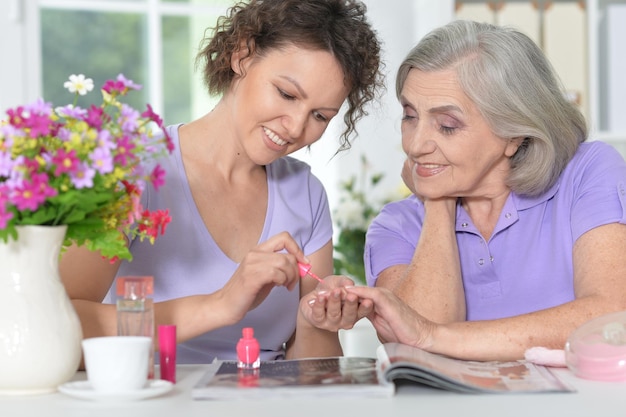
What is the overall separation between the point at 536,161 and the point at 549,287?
0.85 ft

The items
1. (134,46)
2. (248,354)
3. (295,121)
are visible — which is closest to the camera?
(248,354)

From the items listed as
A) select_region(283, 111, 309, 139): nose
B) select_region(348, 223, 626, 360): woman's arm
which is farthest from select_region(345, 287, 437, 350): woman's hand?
select_region(283, 111, 309, 139): nose

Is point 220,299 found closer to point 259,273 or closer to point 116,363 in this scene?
point 259,273

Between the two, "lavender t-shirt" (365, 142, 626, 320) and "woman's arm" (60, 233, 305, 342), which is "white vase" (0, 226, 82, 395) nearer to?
"woman's arm" (60, 233, 305, 342)

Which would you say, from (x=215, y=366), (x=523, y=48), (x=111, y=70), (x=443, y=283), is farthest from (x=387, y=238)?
(x=111, y=70)

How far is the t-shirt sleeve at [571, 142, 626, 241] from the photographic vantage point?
5.71 feet

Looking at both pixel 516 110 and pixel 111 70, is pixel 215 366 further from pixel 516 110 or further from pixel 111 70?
pixel 111 70

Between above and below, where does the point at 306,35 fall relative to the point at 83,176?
above

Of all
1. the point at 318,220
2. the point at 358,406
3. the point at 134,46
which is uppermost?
the point at 134,46

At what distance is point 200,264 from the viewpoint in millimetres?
1817

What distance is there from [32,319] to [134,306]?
0.15 m

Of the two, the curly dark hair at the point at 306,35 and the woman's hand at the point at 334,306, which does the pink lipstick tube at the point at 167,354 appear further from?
the curly dark hair at the point at 306,35

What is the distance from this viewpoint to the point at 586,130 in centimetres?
194

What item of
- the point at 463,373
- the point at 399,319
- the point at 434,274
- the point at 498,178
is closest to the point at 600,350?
the point at 463,373
